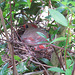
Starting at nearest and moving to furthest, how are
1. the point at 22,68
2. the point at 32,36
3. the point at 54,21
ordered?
the point at 22,68, the point at 54,21, the point at 32,36

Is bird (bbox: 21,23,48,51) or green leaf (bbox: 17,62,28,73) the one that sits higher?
bird (bbox: 21,23,48,51)

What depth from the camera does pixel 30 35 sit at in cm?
67

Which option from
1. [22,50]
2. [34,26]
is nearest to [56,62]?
[22,50]

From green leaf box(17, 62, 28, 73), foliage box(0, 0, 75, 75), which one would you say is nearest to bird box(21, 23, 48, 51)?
foliage box(0, 0, 75, 75)

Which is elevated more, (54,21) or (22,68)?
(54,21)

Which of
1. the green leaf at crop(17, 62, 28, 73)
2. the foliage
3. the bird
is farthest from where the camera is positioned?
the bird

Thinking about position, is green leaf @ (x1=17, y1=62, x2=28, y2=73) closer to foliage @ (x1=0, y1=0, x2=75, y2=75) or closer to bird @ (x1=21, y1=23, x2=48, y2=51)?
foliage @ (x1=0, y1=0, x2=75, y2=75)

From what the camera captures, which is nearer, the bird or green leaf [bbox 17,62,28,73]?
green leaf [bbox 17,62,28,73]

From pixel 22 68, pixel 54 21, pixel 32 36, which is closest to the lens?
pixel 22 68

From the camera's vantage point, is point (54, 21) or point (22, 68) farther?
point (54, 21)

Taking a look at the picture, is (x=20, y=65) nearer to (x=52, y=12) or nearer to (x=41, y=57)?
(x=41, y=57)

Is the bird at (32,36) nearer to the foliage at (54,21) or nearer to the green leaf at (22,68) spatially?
the foliage at (54,21)

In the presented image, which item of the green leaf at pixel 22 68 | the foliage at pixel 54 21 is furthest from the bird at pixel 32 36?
the green leaf at pixel 22 68

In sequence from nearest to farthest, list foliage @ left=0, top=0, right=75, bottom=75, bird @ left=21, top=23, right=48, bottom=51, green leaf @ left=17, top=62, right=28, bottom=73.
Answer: foliage @ left=0, top=0, right=75, bottom=75 < green leaf @ left=17, top=62, right=28, bottom=73 < bird @ left=21, top=23, right=48, bottom=51
